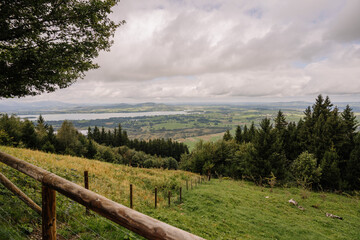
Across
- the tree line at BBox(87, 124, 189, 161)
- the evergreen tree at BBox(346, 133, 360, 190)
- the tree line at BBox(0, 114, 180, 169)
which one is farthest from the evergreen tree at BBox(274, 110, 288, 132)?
the tree line at BBox(87, 124, 189, 161)

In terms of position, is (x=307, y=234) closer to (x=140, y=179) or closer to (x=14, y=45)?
(x=140, y=179)

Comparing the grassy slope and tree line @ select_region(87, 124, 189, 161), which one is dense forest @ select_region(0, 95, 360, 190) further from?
tree line @ select_region(87, 124, 189, 161)

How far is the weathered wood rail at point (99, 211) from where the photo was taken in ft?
4.04

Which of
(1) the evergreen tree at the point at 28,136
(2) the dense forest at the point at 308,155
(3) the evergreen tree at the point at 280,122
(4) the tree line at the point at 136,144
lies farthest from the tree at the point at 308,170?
(4) the tree line at the point at 136,144

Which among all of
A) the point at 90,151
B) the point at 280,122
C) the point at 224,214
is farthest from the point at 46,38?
the point at 280,122

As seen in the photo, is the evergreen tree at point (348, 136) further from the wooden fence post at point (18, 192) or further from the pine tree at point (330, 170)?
the wooden fence post at point (18, 192)

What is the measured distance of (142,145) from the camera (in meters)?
70.8

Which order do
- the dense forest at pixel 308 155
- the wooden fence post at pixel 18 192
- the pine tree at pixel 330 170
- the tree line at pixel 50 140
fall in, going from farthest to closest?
the tree line at pixel 50 140 → the dense forest at pixel 308 155 → the pine tree at pixel 330 170 → the wooden fence post at pixel 18 192

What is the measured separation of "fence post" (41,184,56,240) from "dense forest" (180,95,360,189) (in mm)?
24226

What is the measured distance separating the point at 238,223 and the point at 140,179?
917cm

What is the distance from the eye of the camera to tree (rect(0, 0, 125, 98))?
590 centimetres

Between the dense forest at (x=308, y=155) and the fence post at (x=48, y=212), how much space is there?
24.2m

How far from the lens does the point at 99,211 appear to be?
157cm

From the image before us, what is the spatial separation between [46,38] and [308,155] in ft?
103
